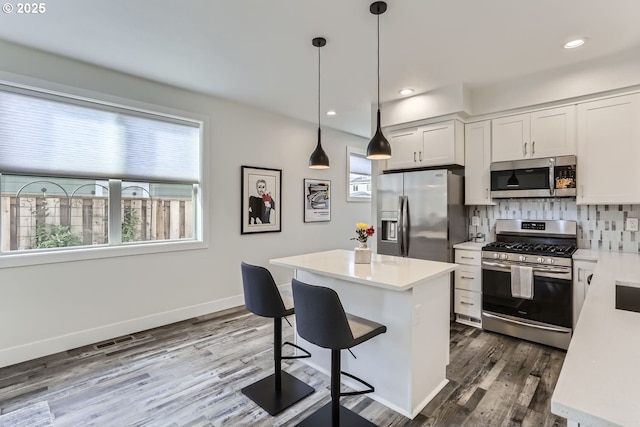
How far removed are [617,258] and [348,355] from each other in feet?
8.32

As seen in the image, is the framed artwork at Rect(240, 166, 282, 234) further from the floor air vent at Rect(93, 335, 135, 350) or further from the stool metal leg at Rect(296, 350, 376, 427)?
the stool metal leg at Rect(296, 350, 376, 427)

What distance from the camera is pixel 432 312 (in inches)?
90.6

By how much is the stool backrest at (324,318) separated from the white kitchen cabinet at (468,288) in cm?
242

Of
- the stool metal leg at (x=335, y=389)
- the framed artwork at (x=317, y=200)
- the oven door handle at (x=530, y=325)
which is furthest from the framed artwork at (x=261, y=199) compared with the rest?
the oven door handle at (x=530, y=325)

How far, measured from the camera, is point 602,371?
92 cm

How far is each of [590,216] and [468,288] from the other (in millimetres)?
1424

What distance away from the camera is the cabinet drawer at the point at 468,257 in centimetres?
360

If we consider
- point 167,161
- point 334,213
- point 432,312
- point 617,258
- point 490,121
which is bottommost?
point 432,312

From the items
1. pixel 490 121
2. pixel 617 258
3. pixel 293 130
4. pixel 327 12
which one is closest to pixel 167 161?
pixel 293 130

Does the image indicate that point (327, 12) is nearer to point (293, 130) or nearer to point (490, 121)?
point (490, 121)

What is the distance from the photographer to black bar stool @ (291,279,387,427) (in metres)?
1.74

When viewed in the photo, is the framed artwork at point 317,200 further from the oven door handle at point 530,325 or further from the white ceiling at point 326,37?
the oven door handle at point 530,325

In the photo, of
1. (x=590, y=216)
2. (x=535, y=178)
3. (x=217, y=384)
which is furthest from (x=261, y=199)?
(x=590, y=216)

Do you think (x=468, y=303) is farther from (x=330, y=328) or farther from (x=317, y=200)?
(x=317, y=200)
